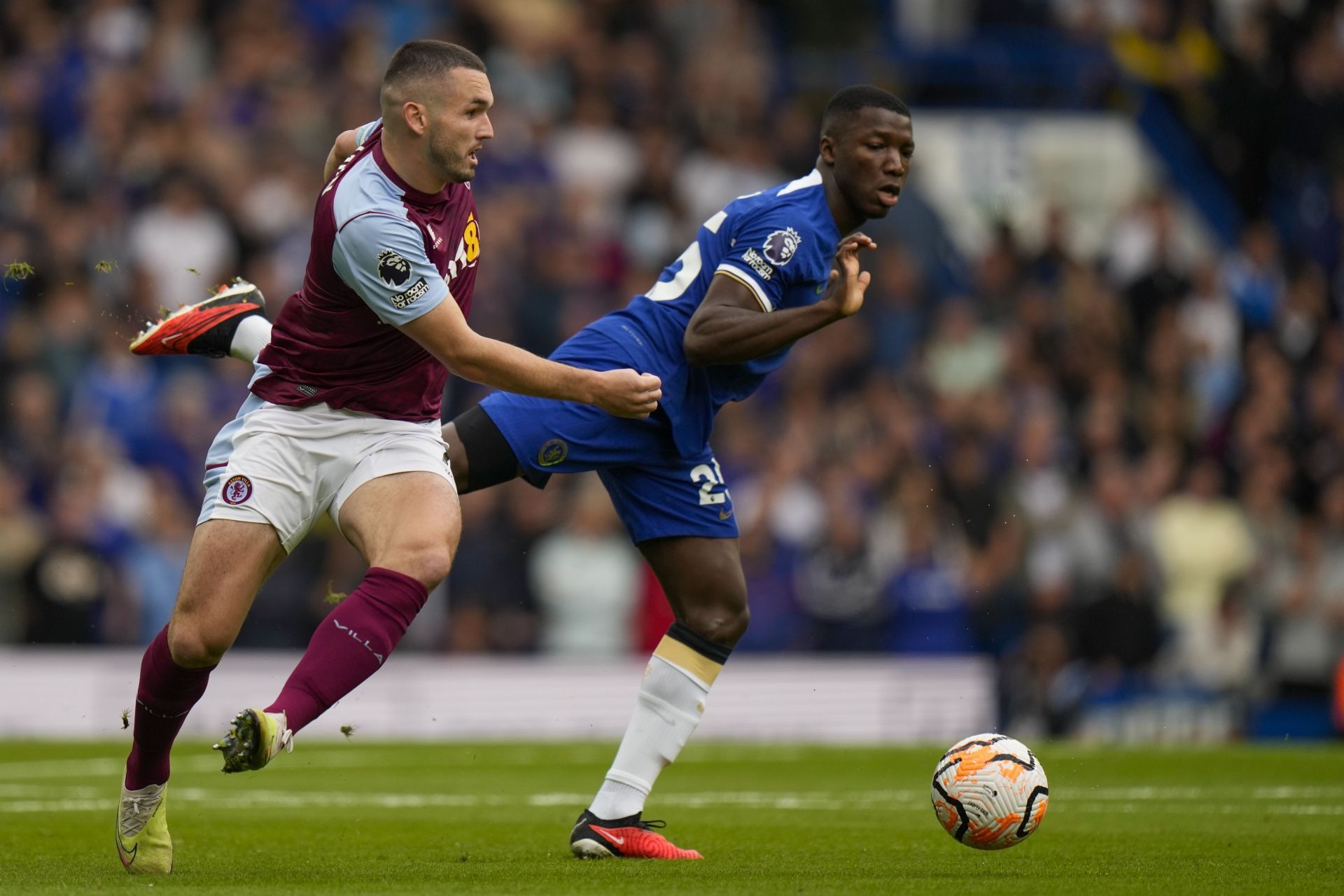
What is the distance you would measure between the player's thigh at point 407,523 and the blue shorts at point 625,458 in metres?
0.79

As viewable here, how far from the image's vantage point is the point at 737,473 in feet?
53.3

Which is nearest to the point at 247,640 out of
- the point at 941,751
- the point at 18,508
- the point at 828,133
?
the point at 18,508

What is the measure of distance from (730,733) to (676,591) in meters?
7.83

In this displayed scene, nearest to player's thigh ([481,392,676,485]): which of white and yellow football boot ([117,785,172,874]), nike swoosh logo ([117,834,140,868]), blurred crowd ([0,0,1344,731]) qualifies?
white and yellow football boot ([117,785,172,874])

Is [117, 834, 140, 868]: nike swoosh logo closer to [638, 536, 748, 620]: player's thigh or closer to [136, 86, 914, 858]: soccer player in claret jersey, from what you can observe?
[136, 86, 914, 858]: soccer player in claret jersey

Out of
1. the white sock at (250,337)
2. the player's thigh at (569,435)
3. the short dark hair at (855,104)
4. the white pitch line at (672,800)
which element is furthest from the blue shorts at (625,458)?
the white pitch line at (672,800)

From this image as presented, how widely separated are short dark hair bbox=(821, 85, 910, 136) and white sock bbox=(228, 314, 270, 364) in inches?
87.4

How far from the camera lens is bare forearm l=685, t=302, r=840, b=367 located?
Result: 7.09 metres

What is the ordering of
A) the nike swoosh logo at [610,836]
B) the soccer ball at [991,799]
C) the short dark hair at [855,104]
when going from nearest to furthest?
the soccer ball at [991,799], the nike swoosh logo at [610,836], the short dark hair at [855,104]

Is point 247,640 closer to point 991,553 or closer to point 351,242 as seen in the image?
point 991,553

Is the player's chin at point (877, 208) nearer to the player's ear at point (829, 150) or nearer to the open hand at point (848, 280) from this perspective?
the player's ear at point (829, 150)

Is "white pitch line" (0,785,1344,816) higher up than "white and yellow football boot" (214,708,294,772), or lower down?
lower down

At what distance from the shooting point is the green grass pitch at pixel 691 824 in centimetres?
644

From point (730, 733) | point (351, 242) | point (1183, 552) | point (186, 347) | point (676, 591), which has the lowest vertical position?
point (730, 733)
